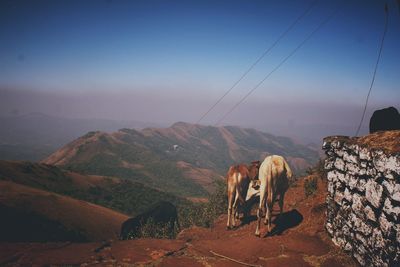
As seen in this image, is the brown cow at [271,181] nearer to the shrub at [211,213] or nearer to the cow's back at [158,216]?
the shrub at [211,213]

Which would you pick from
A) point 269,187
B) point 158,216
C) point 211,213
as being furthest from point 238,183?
point 158,216

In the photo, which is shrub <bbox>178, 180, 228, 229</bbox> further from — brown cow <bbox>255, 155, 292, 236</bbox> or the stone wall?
the stone wall

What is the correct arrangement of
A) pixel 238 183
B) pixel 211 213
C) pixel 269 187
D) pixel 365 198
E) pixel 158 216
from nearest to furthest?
pixel 365 198 < pixel 269 187 < pixel 238 183 < pixel 211 213 < pixel 158 216

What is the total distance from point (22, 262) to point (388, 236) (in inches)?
385

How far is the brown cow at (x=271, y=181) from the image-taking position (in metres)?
9.90

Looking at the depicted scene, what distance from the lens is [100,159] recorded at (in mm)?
99688

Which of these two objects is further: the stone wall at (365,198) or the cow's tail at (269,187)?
the cow's tail at (269,187)

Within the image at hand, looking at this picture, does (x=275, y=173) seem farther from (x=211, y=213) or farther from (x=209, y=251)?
(x=211, y=213)

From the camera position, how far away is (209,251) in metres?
8.80

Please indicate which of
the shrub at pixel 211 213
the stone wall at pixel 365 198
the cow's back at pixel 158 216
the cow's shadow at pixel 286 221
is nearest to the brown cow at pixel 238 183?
the cow's shadow at pixel 286 221

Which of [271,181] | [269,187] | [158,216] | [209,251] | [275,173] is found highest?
[275,173]

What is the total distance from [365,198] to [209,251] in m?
5.03

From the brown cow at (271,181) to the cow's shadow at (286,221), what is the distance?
493mm

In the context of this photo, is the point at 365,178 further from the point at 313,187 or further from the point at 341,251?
the point at 313,187
